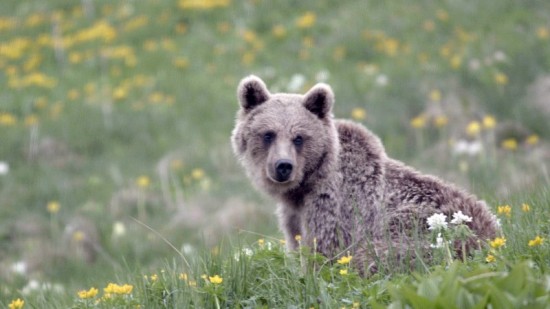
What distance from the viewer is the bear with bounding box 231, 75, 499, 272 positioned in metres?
6.40

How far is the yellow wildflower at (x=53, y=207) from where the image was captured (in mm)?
12938

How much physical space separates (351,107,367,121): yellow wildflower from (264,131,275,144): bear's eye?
603cm

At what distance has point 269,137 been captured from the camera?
7.32 meters

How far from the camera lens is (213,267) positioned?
5.73 m

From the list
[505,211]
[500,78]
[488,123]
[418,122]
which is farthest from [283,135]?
[500,78]

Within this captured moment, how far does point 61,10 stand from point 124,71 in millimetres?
4095

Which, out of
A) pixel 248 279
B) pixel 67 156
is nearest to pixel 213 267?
pixel 248 279

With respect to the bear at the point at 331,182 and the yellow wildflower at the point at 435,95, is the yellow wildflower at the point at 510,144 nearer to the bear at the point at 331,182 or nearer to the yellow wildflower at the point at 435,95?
the yellow wildflower at the point at 435,95

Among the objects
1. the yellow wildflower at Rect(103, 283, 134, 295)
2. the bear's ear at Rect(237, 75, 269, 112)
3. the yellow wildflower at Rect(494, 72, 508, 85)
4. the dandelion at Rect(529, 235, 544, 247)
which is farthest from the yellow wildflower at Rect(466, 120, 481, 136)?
the yellow wildflower at Rect(103, 283, 134, 295)

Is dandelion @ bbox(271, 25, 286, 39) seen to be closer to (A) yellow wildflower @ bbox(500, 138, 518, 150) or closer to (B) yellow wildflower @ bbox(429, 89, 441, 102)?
(B) yellow wildflower @ bbox(429, 89, 441, 102)

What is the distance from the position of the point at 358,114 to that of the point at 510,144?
2.14 metres

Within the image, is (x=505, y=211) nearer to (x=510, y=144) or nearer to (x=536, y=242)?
(x=536, y=242)

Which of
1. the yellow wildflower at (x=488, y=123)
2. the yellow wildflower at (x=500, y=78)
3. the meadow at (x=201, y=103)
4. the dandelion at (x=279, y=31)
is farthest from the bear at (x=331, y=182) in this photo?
the dandelion at (x=279, y=31)

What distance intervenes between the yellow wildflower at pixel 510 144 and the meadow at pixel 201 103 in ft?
0.20
